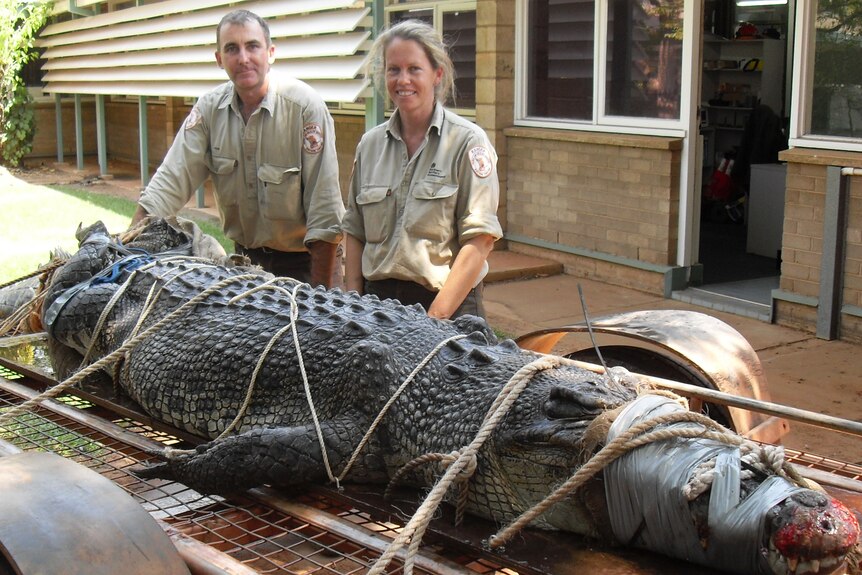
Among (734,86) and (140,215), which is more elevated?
(734,86)

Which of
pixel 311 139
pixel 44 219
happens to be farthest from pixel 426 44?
pixel 44 219

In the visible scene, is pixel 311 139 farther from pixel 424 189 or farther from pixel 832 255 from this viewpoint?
pixel 832 255

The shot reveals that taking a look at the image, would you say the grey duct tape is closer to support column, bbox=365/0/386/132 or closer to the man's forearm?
the man's forearm

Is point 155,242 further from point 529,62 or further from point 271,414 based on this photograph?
point 529,62

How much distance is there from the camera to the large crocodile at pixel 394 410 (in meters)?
1.97

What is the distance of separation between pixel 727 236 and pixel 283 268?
22.0 ft

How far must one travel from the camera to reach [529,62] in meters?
8.91

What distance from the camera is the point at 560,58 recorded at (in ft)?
28.3

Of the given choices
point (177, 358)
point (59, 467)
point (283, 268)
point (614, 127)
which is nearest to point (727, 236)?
point (614, 127)

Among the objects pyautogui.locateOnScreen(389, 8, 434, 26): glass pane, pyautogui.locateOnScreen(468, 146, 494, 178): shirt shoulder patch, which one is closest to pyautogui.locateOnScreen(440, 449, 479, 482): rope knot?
pyautogui.locateOnScreen(468, 146, 494, 178): shirt shoulder patch

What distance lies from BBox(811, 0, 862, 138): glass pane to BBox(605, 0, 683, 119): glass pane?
1262mm

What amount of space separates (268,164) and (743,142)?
7812 mm

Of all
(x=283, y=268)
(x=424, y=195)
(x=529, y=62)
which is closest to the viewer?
(x=424, y=195)

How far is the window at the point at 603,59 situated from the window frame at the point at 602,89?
0.01m
